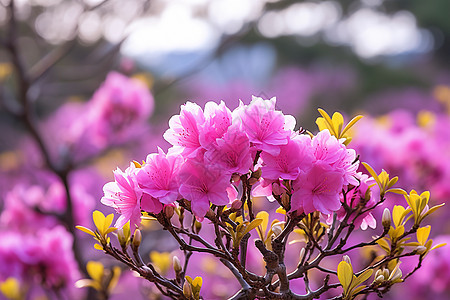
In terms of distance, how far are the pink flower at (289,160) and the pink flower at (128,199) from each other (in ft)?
0.57

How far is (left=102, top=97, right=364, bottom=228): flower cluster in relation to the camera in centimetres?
68

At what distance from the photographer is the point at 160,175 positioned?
703 mm

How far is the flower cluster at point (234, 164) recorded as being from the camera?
0.68 m

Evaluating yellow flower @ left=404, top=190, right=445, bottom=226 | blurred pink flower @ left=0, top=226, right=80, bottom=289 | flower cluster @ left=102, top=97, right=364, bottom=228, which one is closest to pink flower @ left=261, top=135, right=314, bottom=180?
flower cluster @ left=102, top=97, right=364, bottom=228

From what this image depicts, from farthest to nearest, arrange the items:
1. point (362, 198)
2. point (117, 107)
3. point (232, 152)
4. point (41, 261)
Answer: point (117, 107)
point (41, 261)
point (362, 198)
point (232, 152)

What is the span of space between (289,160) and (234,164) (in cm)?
8

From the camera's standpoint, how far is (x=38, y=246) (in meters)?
1.53

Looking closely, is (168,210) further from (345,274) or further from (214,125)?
(345,274)

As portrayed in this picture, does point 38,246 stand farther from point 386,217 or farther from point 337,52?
point 337,52

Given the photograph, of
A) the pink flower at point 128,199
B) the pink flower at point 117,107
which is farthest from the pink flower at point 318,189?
the pink flower at point 117,107

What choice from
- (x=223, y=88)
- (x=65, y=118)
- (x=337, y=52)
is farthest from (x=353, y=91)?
(x=65, y=118)

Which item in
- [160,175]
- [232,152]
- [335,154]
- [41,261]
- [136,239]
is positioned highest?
[335,154]

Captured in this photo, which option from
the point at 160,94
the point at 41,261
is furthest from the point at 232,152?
the point at 160,94

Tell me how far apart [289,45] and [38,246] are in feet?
26.2
